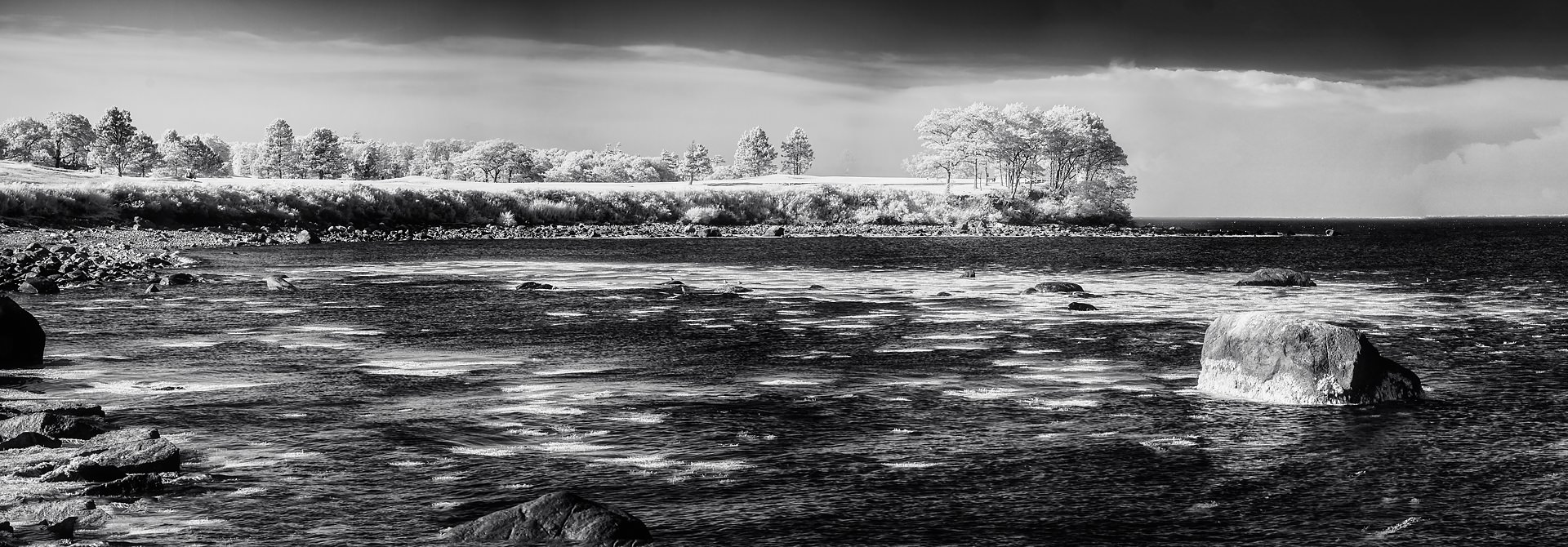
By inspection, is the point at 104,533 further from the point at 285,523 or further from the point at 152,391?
the point at 152,391

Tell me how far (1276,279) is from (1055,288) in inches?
483

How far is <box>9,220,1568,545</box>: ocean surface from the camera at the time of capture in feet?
43.3

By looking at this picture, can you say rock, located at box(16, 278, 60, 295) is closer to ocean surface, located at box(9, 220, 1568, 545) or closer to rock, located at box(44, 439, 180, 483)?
ocean surface, located at box(9, 220, 1568, 545)

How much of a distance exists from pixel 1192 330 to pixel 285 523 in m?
25.9

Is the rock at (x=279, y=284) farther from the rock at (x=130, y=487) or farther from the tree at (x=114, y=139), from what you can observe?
the tree at (x=114, y=139)

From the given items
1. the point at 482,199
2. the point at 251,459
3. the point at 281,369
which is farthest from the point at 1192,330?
the point at 482,199

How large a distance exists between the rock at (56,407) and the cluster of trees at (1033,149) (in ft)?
467

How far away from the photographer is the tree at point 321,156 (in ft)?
576

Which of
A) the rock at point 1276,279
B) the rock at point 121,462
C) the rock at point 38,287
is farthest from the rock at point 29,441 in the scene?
the rock at point 1276,279

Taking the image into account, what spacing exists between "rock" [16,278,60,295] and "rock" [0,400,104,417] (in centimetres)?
2393

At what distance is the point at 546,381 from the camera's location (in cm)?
2323

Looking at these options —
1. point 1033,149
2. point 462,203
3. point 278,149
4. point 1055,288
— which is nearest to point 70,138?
point 278,149

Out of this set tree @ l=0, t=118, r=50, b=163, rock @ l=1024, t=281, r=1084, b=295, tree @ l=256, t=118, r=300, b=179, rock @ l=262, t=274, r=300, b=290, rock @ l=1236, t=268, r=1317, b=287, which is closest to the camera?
rock @ l=262, t=274, r=300, b=290

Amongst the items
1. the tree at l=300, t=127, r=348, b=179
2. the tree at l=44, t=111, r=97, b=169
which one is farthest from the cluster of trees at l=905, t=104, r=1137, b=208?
the tree at l=44, t=111, r=97, b=169
